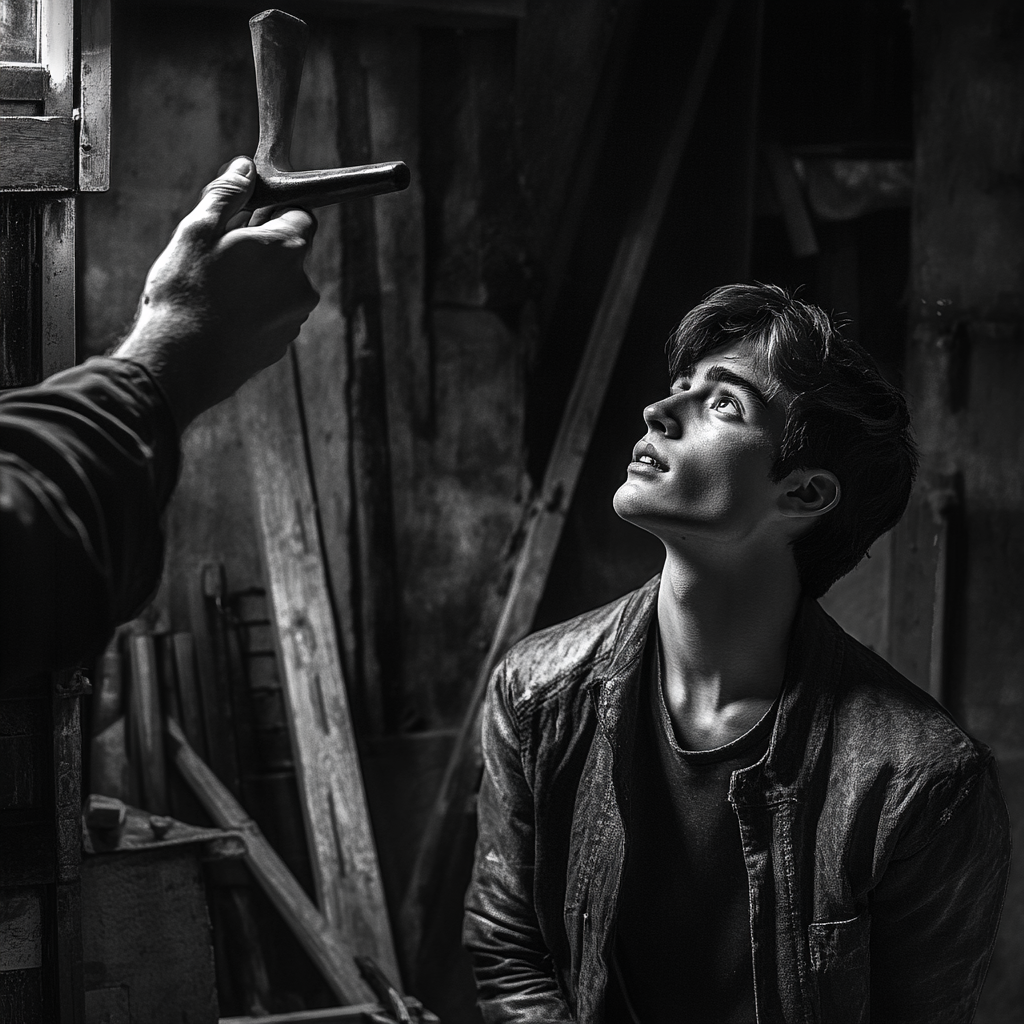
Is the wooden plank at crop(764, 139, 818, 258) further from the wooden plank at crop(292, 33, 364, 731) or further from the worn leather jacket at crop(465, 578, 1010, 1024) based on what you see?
the worn leather jacket at crop(465, 578, 1010, 1024)

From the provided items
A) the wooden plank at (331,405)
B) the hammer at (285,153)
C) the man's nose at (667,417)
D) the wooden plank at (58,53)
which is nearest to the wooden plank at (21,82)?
the wooden plank at (58,53)

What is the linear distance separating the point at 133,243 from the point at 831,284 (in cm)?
229

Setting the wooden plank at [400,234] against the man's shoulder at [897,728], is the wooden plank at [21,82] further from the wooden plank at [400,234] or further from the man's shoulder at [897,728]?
the wooden plank at [400,234]

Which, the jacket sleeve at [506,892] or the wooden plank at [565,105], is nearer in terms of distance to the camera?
the jacket sleeve at [506,892]

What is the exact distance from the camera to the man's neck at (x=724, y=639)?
2.04 meters

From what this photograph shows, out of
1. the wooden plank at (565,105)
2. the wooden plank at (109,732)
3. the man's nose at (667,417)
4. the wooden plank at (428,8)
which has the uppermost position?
the wooden plank at (428,8)

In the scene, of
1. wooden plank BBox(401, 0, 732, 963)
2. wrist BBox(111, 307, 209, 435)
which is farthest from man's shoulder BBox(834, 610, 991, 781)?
wooden plank BBox(401, 0, 732, 963)

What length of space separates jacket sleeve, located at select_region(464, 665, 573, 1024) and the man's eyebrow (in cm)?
63

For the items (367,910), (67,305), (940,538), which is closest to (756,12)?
(940,538)

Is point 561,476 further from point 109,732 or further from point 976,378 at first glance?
point 109,732

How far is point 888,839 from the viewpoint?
1.91m

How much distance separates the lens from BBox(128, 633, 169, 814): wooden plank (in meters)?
3.60

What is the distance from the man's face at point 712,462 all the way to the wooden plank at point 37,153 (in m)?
1.02

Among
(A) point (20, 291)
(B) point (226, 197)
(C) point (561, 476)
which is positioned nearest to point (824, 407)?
(B) point (226, 197)
